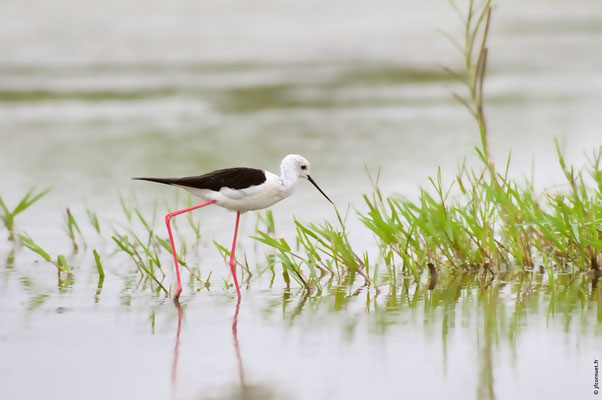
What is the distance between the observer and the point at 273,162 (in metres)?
9.53

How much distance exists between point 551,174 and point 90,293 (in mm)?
4394

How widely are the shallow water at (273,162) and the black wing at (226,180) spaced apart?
0.52m

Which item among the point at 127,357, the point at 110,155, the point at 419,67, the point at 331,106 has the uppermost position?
the point at 419,67

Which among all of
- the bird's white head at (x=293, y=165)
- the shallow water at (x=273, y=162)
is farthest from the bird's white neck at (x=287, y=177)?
the shallow water at (x=273, y=162)

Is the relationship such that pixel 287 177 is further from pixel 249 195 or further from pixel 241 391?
pixel 241 391

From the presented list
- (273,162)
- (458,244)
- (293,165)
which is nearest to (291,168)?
(293,165)

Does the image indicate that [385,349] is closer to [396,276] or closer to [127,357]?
[127,357]

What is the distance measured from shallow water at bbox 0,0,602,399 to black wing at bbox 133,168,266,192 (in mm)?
517

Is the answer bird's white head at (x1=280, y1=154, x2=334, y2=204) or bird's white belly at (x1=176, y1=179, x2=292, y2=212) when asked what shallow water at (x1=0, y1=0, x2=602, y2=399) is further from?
bird's white head at (x1=280, y1=154, x2=334, y2=204)

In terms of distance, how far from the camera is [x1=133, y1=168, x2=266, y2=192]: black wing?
208 inches

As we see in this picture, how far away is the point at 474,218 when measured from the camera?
5.36 metres

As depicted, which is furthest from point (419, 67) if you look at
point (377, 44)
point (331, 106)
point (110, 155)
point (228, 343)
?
point (228, 343)

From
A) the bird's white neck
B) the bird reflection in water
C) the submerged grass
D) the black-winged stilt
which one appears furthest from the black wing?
the bird reflection in water

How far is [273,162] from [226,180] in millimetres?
4239
